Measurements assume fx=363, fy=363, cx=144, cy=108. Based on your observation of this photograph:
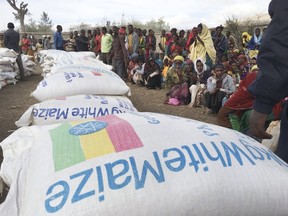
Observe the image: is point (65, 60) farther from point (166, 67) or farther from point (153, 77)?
point (166, 67)

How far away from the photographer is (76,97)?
108 inches

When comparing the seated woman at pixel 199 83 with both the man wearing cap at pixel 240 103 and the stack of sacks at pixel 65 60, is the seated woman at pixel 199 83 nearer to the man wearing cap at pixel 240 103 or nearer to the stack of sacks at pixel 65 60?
the stack of sacks at pixel 65 60

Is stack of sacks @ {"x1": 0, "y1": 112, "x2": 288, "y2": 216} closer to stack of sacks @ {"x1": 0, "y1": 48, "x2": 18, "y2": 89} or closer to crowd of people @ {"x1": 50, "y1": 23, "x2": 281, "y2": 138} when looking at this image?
crowd of people @ {"x1": 50, "y1": 23, "x2": 281, "y2": 138}

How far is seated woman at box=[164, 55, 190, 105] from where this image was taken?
533 centimetres

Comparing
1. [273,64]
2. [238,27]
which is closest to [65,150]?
[273,64]

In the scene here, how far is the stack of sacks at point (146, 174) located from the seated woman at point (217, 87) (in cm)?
319

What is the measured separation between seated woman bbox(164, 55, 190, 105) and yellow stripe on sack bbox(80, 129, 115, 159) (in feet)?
13.0

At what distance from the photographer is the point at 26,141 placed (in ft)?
5.21

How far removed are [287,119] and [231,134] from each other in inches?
8.8

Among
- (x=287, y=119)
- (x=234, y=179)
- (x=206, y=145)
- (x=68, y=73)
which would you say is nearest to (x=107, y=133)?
(x=206, y=145)

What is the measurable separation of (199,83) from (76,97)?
3075mm

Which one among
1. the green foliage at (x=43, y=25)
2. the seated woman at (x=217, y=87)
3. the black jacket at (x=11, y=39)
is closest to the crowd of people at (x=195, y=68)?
the seated woman at (x=217, y=87)

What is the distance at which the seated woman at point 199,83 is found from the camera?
5.09 metres

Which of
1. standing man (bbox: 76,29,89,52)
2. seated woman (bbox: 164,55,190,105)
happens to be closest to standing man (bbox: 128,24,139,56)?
standing man (bbox: 76,29,89,52)
